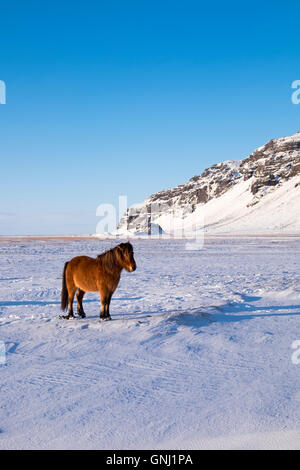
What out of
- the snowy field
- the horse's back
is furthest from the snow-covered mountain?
the snowy field

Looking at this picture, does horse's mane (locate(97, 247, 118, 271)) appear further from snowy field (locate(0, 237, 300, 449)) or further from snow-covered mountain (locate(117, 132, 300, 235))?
snow-covered mountain (locate(117, 132, 300, 235))

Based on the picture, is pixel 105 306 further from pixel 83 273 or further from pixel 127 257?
pixel 127 257

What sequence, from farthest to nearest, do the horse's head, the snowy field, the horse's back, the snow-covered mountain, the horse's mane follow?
the snow-covered mountain → the horse's back → the horse's mane → the horse's head → the snowy field

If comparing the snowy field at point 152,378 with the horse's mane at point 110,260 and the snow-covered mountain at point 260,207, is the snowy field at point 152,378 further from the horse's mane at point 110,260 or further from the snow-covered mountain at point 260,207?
the snow-covered mountain at point 260,207

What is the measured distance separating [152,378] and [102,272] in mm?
2613

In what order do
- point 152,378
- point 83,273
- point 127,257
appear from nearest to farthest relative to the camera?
→ point 152,378
point 127,257
point 83,273

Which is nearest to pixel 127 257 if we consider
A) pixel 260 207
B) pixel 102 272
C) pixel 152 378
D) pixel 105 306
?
pixel 102 272

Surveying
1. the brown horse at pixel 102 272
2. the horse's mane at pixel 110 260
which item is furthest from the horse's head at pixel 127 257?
the horse's mane at pixel 110 260

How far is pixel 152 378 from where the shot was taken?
4.41 meters

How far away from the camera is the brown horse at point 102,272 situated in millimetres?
6548

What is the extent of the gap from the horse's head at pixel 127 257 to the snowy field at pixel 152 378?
103cm

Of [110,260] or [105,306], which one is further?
[105,306]

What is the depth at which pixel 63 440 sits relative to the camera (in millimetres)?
3129

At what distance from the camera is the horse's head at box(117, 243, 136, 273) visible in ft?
21.2
